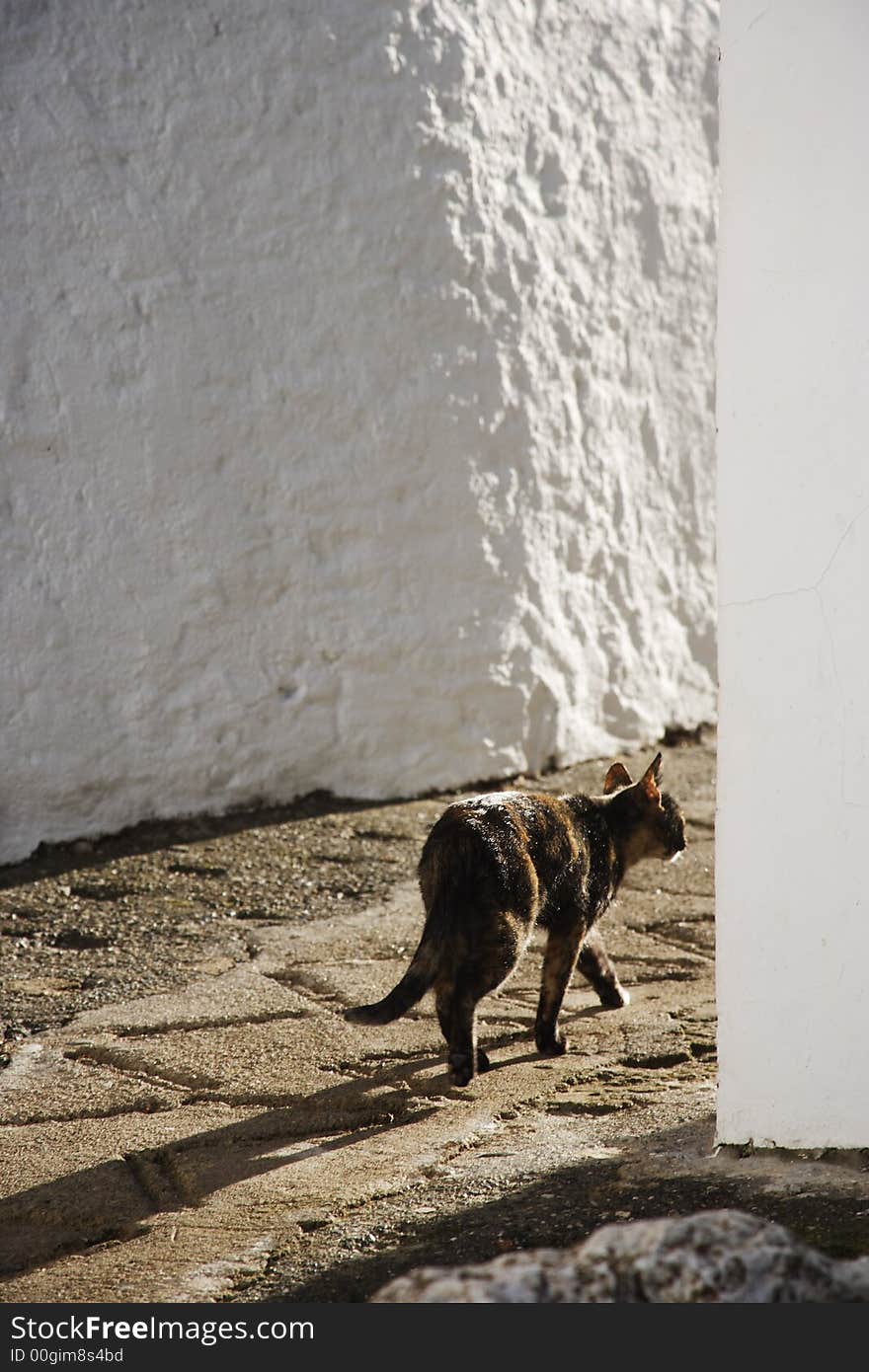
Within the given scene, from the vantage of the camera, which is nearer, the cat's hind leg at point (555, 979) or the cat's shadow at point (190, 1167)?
the cat's shadow at point (190, 1167)

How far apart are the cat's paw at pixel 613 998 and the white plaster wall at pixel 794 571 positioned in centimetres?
160

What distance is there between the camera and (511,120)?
24.6 feet

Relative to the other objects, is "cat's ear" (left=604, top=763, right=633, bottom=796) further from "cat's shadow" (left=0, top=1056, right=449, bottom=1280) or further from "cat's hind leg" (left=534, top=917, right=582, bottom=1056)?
"cat's shadow" (left=0, top=1056, right=449, bottom=1280)

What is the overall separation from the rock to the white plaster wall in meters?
1.20

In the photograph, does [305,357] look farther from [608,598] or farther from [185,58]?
[608,598]

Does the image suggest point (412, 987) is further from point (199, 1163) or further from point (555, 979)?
point (199, 1163)

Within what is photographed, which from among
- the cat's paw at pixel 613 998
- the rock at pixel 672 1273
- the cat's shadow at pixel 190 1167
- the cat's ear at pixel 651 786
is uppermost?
the cat's ear at pixel 651 786

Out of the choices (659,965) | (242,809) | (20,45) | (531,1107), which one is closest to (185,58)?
(20,45)

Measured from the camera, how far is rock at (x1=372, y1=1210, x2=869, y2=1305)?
2.11 meters

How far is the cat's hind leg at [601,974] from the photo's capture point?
16.4 ft

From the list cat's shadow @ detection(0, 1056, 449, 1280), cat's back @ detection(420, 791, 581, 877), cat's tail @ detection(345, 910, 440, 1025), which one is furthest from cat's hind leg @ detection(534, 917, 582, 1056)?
cat's tail @ detection(345, 910, 440, 1025)

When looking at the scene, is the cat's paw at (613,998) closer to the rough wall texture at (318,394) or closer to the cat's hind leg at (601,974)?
the cat's hind leg at (601,974)

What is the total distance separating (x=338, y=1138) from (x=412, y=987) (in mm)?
450

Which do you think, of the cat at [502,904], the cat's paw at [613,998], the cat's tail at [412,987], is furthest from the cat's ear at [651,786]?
the cat's tail at [412,987]
